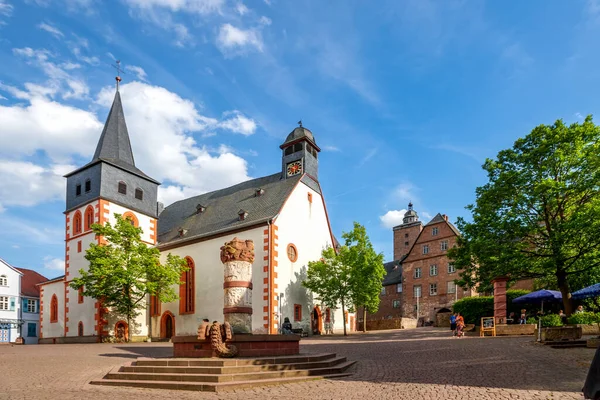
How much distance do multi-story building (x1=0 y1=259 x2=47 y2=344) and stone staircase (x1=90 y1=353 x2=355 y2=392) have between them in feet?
155

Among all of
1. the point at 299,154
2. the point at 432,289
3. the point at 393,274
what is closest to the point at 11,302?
the point at 299,154

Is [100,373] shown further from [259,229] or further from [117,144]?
[117,144]

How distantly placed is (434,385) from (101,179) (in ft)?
101

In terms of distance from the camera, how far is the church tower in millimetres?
34500

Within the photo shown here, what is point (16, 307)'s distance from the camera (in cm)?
5300

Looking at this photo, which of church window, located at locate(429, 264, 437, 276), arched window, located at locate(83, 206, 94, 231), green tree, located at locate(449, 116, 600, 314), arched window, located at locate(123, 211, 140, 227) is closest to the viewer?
green tree, located at locate(449, 116, 600, 314)

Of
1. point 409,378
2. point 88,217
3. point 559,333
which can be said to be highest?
point 88,217

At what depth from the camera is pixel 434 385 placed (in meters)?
10.3

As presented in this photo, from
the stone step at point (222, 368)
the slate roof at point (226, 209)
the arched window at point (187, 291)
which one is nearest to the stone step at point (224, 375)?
the stone step at point (222, 368)

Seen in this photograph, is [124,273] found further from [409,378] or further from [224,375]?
[409,378]

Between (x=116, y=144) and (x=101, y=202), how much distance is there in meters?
5.81

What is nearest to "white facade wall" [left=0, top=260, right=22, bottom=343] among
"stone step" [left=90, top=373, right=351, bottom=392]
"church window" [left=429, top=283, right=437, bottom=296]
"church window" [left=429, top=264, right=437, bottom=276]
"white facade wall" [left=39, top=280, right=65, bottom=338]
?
"white facade wall" [left=39, top=280, right=65, bottom=338]

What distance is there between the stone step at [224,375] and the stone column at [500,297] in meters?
13.6

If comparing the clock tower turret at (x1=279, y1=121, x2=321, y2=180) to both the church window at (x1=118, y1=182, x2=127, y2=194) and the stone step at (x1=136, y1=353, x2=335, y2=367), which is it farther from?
the stone step at (x1=136, y1=353, x2=335, y2=367)
